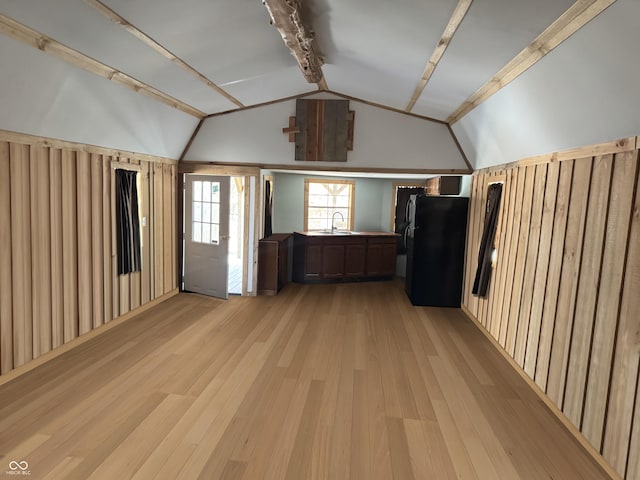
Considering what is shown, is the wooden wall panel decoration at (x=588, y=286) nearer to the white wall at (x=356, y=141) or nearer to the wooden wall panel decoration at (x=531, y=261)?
the wooden wall panel decoration at (x=531, y=261)

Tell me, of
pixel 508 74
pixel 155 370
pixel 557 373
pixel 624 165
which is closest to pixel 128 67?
pixel 155 370

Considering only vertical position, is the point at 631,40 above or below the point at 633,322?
above

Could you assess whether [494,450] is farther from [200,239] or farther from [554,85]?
[200,239]

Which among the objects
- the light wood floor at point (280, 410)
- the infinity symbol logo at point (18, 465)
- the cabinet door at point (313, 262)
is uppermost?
the cabinet door at point (313, 262)

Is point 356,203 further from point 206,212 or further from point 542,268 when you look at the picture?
point 542,268

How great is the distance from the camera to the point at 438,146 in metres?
5.51

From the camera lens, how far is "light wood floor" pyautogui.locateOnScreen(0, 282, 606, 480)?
7.27 ft

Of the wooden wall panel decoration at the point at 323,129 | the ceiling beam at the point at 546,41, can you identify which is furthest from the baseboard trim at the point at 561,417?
the wooden wall panel decoration at the point at 323,129

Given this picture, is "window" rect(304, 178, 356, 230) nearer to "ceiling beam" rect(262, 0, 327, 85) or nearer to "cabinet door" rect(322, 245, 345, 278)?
"cabinet door" rect(322, 245, 345, 278)

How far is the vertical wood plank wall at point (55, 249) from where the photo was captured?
118 inches

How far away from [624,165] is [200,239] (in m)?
Answer: 5.12

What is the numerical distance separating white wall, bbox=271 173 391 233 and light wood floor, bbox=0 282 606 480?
3.09 m

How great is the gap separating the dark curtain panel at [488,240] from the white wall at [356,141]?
1260mm

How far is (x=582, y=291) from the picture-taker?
2615 mm
